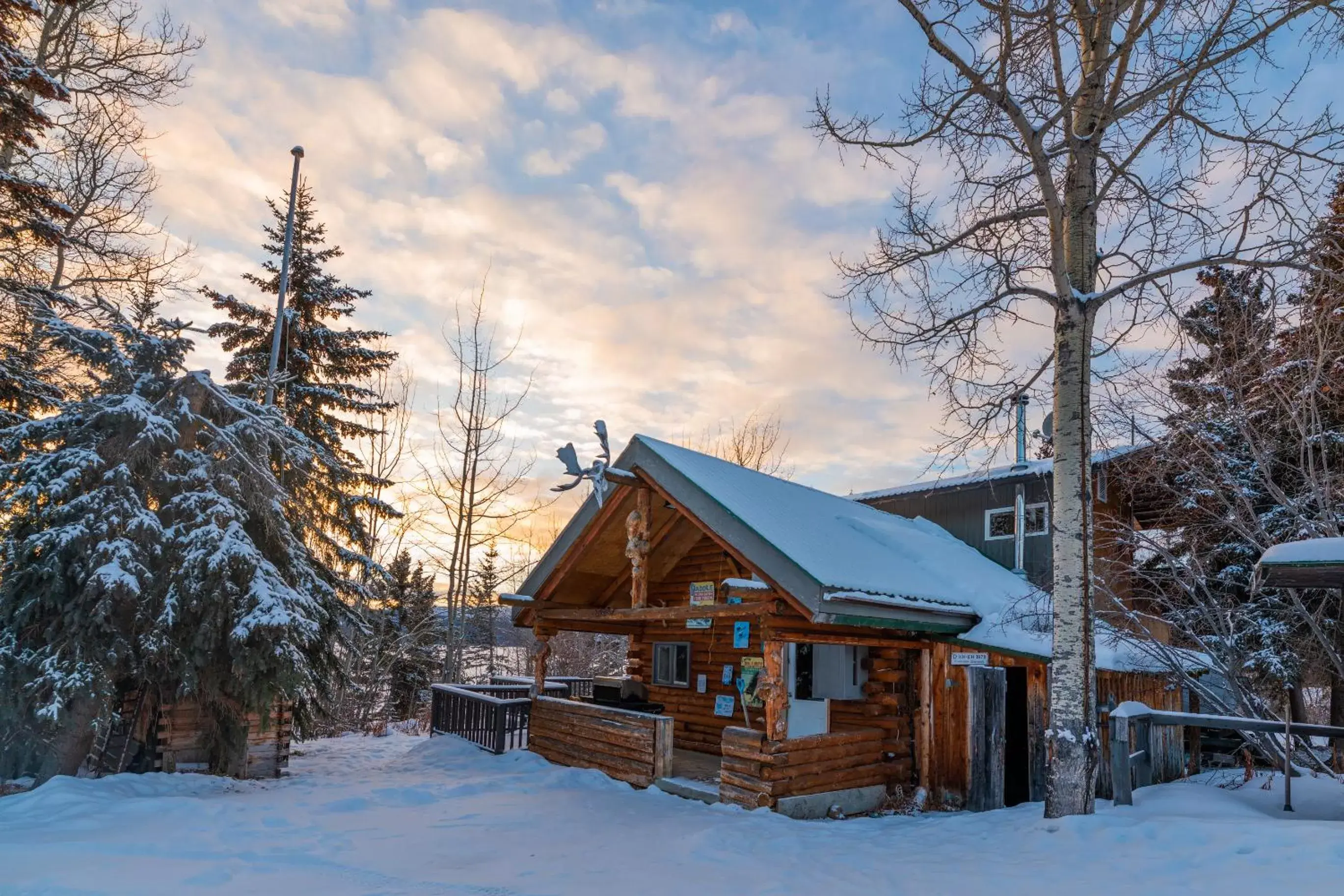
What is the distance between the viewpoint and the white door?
10.6 m

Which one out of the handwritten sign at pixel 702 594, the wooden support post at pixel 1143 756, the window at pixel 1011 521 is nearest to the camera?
the wooden support post at pixel 1143 756

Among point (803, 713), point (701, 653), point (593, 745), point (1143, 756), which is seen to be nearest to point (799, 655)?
point (803, 713)

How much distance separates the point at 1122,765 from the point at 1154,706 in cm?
635

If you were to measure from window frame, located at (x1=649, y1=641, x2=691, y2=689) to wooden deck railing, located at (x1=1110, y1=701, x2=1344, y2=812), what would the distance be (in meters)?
7.63

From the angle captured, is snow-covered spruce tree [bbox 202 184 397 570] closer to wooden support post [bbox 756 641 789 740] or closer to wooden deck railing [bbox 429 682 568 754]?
wooden deck railing [bbox 429 682 568 754]

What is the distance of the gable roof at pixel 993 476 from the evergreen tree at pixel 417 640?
1622 centimetres

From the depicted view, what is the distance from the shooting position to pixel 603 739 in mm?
11844

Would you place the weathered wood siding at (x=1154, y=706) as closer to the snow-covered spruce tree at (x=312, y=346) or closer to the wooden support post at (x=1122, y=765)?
the wooden support post at (x=1122, y=765)

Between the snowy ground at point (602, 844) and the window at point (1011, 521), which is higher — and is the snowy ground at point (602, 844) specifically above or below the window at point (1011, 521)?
below

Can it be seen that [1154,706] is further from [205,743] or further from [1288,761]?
[205,743]

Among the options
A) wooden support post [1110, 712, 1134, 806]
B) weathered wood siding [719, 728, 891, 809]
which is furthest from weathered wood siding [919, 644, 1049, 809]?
wooden support post [1110, 712, 1134, 806]

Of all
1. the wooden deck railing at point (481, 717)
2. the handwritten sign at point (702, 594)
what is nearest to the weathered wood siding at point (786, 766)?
the handwritten sign at point (702, 594)

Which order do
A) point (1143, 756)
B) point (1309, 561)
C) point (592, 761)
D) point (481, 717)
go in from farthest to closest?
point (481, 717) < point (592, 761) < point (1143, 756) < point (1309, 561)

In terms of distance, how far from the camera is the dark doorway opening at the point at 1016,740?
12016mm
